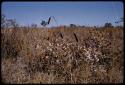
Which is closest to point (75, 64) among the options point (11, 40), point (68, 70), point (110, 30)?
point (68, 70)

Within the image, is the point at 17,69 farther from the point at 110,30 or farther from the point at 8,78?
the point at 110,30

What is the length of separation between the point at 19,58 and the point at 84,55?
1.17 metres

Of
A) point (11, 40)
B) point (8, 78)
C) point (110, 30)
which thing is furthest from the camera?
point (110, 30)

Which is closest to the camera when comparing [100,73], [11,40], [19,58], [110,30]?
[100,73]

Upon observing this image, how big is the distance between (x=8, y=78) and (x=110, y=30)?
3.12 metres

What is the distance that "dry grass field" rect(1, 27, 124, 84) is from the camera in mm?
3198

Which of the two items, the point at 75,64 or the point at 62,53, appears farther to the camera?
the point at 62,53

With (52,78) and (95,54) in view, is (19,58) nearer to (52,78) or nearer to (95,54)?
(52,78)

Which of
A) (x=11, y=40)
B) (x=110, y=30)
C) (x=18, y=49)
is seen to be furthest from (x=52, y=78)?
(x=110, y=30)

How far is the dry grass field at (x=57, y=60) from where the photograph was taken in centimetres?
320

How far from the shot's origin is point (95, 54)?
4.06 metres

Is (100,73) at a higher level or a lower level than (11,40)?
lower

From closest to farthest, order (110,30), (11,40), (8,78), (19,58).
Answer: (8,78) → (19,58) → (11,40) → (110,30)

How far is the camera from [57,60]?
370cm
